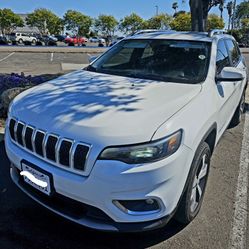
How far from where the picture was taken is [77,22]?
6241 cm

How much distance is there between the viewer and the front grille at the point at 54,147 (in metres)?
2.02

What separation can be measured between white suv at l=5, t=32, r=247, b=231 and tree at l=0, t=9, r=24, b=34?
2681 inches

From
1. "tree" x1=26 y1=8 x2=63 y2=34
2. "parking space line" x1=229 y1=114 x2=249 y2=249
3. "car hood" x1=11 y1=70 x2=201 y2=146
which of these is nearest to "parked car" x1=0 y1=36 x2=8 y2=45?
"tree" x1=26 y1=8 x2=63 y2=34

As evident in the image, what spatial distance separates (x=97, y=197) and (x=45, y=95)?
1182mm

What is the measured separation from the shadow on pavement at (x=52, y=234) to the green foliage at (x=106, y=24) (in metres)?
65.0

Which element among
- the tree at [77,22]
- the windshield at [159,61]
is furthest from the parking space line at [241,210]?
the tree at [77,22]

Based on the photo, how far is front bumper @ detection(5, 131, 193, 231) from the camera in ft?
6.43

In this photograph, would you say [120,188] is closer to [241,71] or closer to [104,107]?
[104,107]

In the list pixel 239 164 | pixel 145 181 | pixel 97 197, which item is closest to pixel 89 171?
pixel 97 197

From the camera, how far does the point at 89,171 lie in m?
1.99

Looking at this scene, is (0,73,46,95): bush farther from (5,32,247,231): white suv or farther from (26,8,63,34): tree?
(26,8,63,34): tree

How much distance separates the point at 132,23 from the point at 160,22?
6.55 meters

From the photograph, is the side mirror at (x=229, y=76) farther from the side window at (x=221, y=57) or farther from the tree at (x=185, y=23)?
the tree at (x=185, y=23)

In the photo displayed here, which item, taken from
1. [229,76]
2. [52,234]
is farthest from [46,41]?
[52,234]
